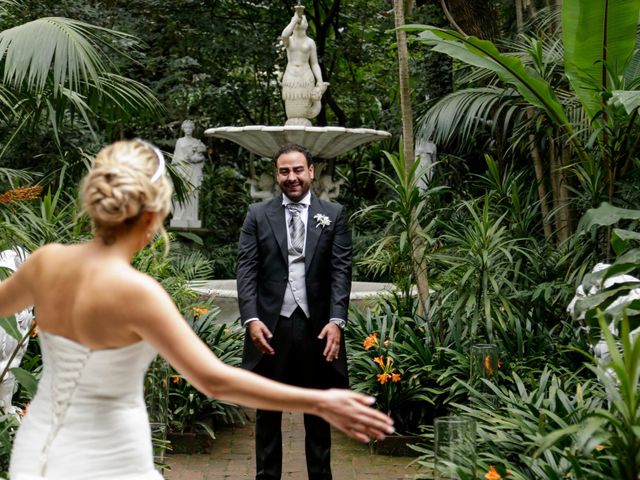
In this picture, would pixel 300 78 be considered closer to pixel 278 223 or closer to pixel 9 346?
pixel 278 223

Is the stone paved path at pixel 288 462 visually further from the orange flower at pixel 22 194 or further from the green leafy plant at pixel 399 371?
the orange flower at pixel 22 194

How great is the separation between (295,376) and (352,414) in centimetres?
314

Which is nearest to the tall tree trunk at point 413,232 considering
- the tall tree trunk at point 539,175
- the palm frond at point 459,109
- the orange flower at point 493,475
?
the palm frond at point 459,109

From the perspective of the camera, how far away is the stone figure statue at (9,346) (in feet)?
16.8

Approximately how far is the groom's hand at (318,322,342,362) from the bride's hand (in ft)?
9.63

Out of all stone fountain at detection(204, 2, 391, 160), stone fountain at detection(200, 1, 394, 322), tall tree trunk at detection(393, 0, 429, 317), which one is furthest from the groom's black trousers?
stone fountain at detection(204, 2, 391, 160)

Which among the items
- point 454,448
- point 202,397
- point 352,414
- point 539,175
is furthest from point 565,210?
point 352,414

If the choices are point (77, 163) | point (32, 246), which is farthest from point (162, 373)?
point (77, 163)

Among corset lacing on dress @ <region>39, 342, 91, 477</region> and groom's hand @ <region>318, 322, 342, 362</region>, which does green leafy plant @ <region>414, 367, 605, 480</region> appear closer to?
groom's hand @ <region>318, 322, 342, 362</region>

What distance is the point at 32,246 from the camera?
17.2ft

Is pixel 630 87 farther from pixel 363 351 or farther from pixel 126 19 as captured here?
pixel 126 19

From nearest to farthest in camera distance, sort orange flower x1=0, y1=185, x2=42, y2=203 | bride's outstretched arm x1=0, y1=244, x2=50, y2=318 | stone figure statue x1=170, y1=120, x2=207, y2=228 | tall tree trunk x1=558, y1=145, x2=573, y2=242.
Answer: bride's outstretched arm x1=0, y1=244, x2=50, y2=318, orange flower x1=0, y1=185, x2=42, y2=203, tall tree trunk x1=558, y1=145, x2=573, y2=242, stone figure statue x1=170, y1=120, x2=207, y2=228

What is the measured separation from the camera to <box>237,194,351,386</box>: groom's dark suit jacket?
5.34 meters

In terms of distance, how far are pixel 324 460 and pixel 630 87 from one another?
3.45m
